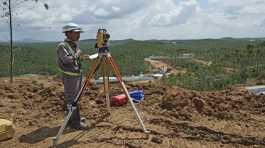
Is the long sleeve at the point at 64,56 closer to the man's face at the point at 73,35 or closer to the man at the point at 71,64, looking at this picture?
the man at the point at 71,64

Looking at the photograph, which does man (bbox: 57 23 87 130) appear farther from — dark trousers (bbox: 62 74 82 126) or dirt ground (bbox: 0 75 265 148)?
dirt ground (bbox: 0 75 265 148)

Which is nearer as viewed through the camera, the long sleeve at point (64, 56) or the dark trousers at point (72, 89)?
the long sleeve at point (64, 56)

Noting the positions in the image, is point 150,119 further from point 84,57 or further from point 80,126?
point 84,57

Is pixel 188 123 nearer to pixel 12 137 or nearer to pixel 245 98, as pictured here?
pixel 245 98

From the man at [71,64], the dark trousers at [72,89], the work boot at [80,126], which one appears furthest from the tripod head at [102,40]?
the work boot at [80,126]

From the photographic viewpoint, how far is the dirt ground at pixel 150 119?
5168 mm

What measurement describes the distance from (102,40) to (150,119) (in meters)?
1.63

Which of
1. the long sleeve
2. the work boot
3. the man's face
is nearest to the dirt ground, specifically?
the work boot

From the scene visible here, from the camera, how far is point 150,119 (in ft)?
19.8

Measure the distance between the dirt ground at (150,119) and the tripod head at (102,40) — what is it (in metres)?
1.18

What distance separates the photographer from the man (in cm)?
530

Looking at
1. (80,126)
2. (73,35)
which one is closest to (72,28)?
(73,35)

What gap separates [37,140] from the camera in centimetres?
537

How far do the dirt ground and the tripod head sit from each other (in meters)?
1.18
